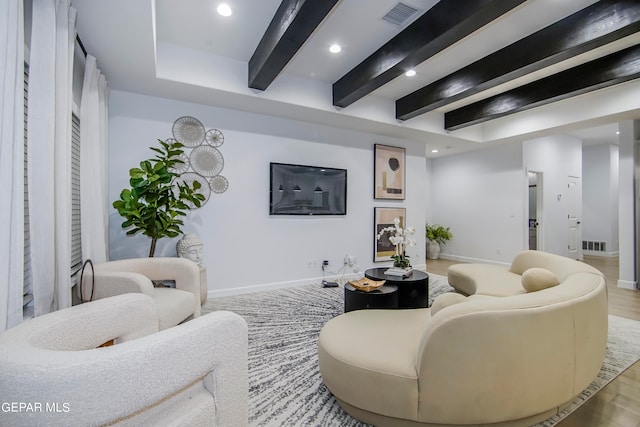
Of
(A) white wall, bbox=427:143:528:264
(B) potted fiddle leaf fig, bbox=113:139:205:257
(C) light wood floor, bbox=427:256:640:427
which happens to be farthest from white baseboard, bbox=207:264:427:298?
(A) white wall, bbox=427:143:528:264

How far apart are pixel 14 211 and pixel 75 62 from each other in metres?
1.97

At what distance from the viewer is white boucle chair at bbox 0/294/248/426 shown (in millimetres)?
709

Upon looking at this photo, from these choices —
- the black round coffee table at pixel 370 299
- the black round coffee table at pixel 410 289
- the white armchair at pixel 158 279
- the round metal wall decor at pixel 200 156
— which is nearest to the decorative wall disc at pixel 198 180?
the round metal wall decor at pixel 200 156

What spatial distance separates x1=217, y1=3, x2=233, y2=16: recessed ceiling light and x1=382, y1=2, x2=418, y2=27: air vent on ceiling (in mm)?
1402

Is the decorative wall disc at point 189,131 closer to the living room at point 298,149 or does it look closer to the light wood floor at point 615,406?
the living room at point 298,149

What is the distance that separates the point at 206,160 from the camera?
3896 millimetres

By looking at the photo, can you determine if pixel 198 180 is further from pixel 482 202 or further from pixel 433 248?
pixel 482 202

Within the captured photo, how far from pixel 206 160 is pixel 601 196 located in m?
9.70

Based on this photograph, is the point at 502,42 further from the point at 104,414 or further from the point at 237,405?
the point at 104,414

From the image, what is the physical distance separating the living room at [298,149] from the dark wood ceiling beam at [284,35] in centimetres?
25

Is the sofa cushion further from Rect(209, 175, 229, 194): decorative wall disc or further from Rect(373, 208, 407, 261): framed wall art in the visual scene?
Rect(373, 208, 407, 261): framed wall art

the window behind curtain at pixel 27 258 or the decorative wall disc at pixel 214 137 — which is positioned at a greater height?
the decorative wall disc at pixel 214 137

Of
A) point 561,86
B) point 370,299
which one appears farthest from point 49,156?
point 561,86

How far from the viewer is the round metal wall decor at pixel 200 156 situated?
377 centimetres
